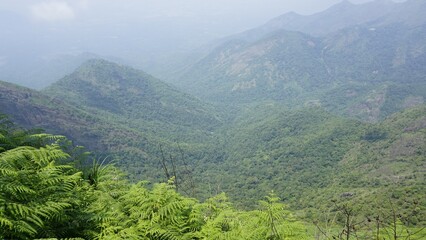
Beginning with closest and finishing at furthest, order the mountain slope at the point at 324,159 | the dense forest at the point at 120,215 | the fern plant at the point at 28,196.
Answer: the fern plant at the point at 28,196, the dense forest at the point at 120,215, the mountain slope at the point at 324,159

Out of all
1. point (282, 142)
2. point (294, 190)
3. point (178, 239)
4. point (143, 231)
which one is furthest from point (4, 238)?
point (282, 142)

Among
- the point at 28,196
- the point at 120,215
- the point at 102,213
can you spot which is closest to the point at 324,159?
the point at 120,215

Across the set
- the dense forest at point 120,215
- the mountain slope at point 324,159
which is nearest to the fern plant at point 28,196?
the dense forest at point 120,215

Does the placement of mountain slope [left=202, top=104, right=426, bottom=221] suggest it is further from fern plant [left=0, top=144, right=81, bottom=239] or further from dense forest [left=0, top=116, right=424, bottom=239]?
fern plant [left=0, top=144, right=81, bottom=239]

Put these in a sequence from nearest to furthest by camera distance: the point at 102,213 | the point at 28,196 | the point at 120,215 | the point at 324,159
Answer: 1. the point at 28,196
2. the point at 102,213
3. the point at 120,215
4. the point at 324,159

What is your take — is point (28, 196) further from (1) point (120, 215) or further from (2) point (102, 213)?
(1) point (120, 215)

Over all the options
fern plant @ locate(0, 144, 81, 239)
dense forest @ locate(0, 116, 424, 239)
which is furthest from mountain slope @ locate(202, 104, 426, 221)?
fern plant @ locate(0, 144, 81, 239)

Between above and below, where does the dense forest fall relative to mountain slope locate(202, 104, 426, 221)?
above

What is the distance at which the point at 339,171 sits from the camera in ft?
384

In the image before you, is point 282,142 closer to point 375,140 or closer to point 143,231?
point 375,140

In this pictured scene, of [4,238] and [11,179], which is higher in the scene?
[11,179]

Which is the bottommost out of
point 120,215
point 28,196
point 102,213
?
point 120,215

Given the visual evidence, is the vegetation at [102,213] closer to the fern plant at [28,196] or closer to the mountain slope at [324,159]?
the fern plant at [28,196]

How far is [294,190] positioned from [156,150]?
5929 cm
